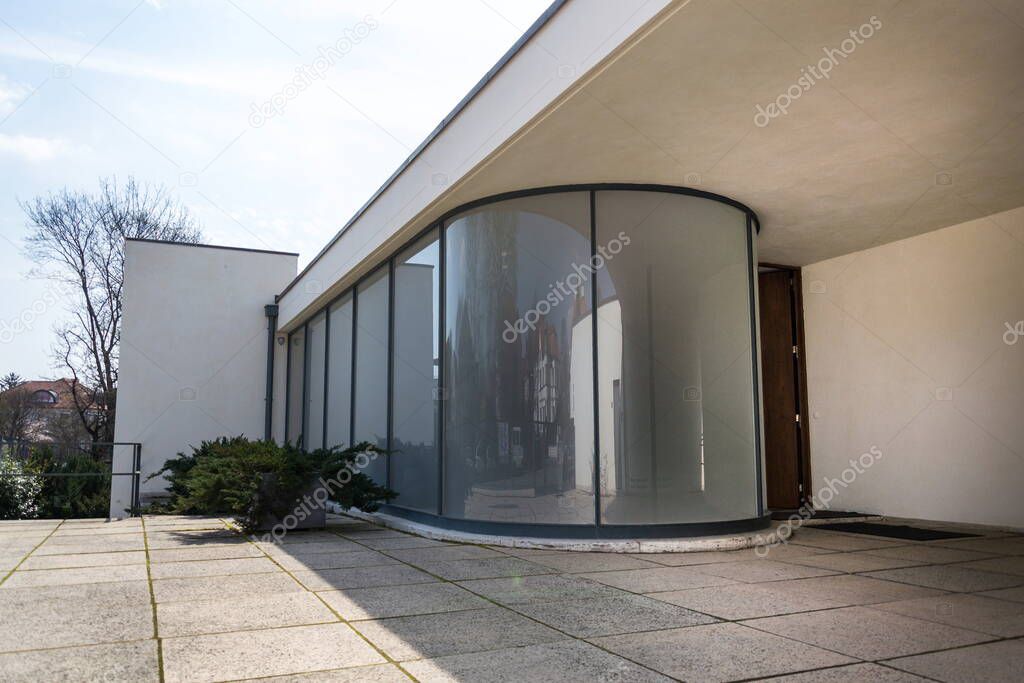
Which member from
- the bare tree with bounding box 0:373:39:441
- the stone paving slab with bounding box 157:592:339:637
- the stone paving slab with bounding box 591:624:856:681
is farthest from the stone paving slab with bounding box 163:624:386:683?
the bare tree with bounding box 0:373:39:441

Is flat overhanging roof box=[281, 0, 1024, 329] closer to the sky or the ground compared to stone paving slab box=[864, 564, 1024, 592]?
closer to the sky

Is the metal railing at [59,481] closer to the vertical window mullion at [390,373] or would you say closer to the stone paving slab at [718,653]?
the vertical window mullion at [390,373]

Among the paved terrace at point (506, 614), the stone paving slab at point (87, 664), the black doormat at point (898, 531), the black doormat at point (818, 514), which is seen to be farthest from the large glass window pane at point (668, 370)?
the stone paving slab at point (87, 664)

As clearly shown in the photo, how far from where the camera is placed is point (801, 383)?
9.77m

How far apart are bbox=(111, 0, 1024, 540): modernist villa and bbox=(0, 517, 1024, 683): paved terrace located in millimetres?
964

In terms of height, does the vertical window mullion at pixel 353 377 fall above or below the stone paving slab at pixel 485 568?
above

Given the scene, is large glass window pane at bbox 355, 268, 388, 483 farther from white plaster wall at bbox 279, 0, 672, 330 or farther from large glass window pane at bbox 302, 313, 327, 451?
large glass window pane at bbox 302, 313, 327, 451

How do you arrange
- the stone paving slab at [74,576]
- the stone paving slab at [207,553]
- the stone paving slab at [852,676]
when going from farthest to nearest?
1. the stone paving slab at [207,553]
2. the stone paving slab at [74,576]
3. the stone paving slab at [852,676]

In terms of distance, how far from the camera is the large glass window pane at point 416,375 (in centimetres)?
774

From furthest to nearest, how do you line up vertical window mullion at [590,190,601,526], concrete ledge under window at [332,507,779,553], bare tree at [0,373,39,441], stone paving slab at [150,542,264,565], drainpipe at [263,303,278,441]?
bare tree at [0,373,39,441] < drainpipe at [263,303,278,441] < vertical window mullion at [590,190,601,526] < concrete ledge under window at [332,507,779,553] < stone paving slab at [150,542,264,565]

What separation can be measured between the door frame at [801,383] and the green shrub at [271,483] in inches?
198

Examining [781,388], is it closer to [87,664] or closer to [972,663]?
[972,663]

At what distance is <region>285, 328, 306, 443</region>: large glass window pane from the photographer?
13727 mm

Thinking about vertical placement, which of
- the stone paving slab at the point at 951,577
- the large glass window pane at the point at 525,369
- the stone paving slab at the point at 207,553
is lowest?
the stone paving slab at the point at 207,553
